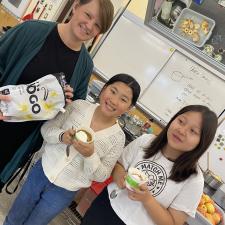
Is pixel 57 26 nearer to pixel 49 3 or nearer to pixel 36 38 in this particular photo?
pixel 36 38

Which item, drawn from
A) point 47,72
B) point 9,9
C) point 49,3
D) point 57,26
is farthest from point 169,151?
point 9,9

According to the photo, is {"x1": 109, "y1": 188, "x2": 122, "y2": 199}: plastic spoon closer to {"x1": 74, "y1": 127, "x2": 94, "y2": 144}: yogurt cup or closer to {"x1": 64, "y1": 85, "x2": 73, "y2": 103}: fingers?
{"x1": 74, "y1": 127, "x2": 94, "y2": 144}: yogurt cup

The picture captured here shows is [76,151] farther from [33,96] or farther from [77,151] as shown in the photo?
[33,96]

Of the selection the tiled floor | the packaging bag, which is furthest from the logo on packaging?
the tiled floor

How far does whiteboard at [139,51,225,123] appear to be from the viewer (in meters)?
2.92

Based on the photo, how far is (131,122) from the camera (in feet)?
9.61

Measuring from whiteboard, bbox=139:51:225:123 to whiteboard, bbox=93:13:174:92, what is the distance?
9cm

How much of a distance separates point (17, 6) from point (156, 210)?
11.2 ft

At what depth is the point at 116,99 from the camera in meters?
1.63

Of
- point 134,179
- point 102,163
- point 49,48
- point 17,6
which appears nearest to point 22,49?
point 49,48

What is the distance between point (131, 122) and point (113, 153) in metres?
1.32

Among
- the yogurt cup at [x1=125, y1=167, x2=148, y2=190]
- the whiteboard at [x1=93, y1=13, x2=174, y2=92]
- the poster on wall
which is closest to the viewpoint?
the yogurt cup at [x1=125, y1=167, x2=148, y2=190]

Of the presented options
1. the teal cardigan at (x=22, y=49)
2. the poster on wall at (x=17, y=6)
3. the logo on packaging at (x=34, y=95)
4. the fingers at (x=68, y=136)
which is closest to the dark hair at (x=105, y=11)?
the teal cardigan at (x=22, y=49)

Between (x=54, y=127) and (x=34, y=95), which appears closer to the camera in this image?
(x=34, y=95)
